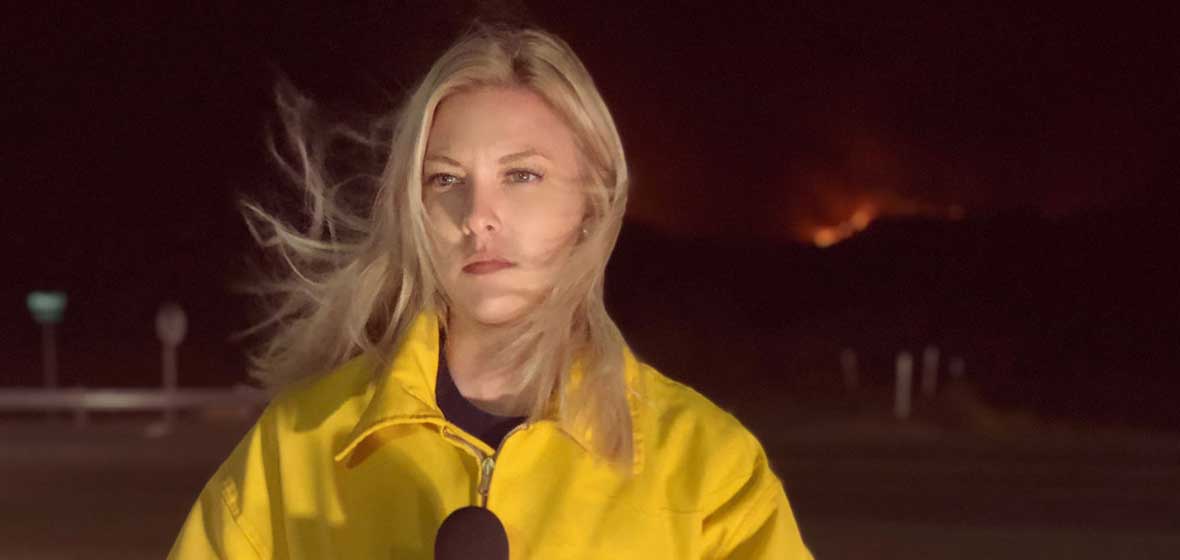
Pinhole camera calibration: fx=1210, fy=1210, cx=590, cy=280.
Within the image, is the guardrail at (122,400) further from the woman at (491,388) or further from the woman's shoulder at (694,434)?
the woman's shoulder at (694,434)

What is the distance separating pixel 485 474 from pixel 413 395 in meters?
0.13

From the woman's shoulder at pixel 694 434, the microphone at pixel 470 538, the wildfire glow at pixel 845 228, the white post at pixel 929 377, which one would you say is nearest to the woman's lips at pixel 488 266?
the woman's shoulder at pixel 694 434

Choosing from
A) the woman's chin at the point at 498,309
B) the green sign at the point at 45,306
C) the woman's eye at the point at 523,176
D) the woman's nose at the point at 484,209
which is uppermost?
the green sign at the point at 45,306

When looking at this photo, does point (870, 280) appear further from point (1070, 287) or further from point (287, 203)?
point (287, 203)

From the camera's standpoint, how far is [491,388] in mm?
1588

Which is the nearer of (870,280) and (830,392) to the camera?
(830,392)

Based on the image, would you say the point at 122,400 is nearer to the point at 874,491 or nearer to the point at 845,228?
the point at 874,491

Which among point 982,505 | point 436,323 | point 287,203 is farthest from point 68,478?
point 436,323

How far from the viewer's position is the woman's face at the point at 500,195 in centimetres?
154

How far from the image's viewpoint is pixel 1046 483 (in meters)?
11.1

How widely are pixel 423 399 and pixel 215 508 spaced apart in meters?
0.29

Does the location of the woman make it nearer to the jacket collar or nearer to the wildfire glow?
the jacket collar

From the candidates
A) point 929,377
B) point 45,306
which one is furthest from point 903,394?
point 45,306

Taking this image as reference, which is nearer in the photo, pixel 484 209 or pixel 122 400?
pixel 484 209
